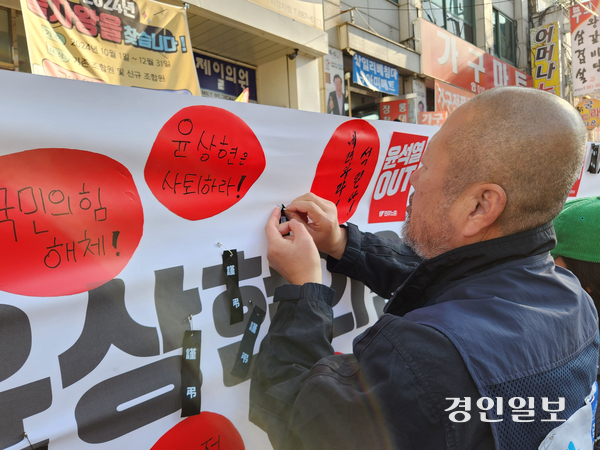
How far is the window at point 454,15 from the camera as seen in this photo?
26.7 feet

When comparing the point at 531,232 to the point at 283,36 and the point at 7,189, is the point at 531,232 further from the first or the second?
the point at 283,36

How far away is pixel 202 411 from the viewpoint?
40.5 inches

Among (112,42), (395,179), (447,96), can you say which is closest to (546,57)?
(447,96)

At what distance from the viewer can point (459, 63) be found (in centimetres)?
866

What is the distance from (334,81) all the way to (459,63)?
4.17 metres

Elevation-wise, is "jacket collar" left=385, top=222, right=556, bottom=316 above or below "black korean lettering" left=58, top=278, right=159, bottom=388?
above

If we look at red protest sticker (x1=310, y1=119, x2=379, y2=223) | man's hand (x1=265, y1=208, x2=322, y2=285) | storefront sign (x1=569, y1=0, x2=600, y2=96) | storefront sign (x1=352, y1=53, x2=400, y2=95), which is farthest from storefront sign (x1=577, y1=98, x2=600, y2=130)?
man's hand (x1=265, y1=208, x2=322, y2=285)

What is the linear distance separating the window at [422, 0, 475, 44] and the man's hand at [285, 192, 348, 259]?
8078 mm

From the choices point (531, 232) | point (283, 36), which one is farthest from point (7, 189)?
point (283, 36)

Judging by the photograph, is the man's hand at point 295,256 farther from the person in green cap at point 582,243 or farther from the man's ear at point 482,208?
the person in green cap at point 582,243

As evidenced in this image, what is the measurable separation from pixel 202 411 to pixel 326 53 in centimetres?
549

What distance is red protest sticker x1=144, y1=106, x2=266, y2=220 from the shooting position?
1011 mm

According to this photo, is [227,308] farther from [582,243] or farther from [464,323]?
[582,243]

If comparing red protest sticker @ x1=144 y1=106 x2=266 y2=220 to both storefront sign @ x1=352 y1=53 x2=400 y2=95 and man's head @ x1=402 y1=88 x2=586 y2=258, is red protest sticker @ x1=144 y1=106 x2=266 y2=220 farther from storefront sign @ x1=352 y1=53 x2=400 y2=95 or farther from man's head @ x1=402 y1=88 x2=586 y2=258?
storefront sign @ x1=352 y1=53 x2=400 y2=95
